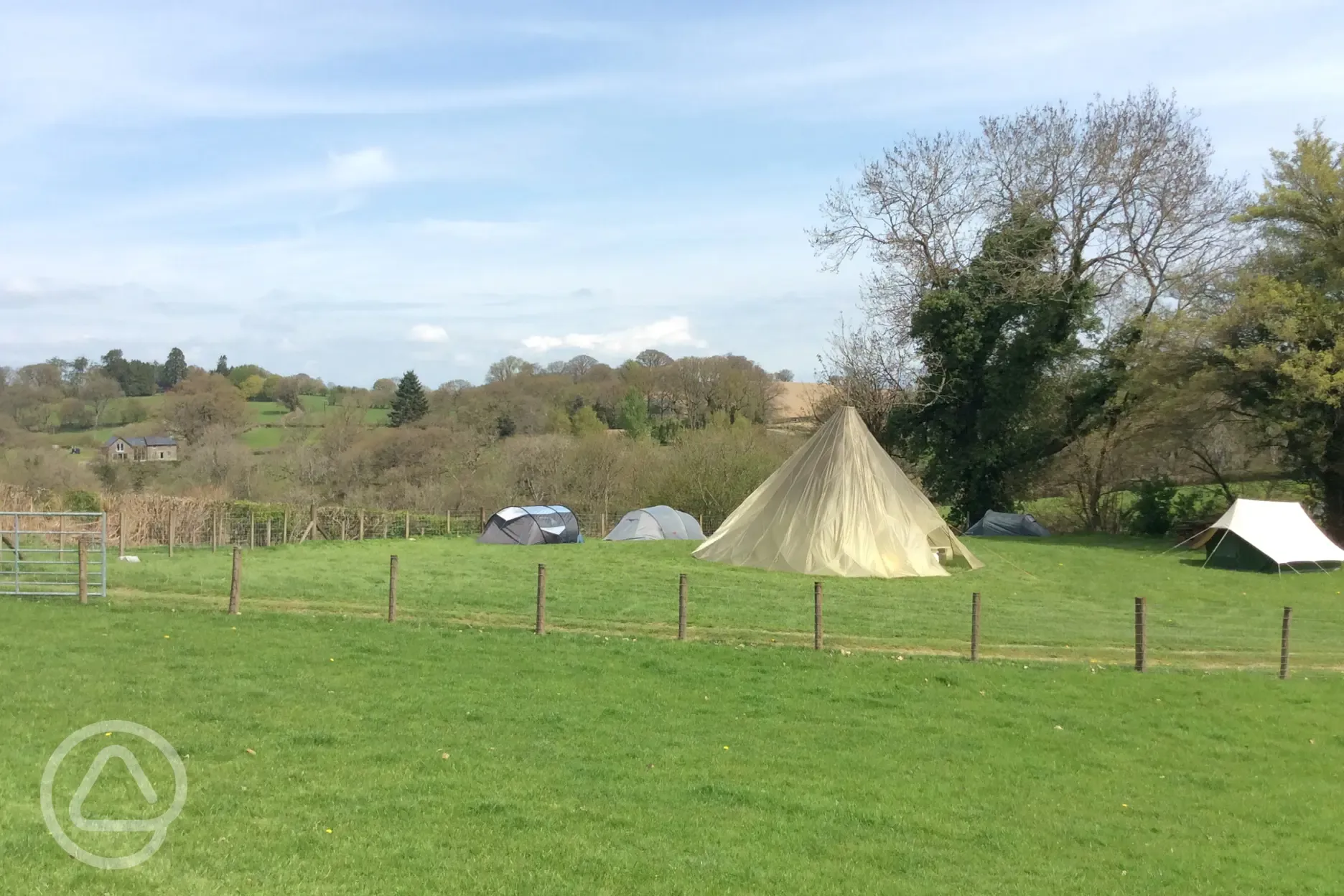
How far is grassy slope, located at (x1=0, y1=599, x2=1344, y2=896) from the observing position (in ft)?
19.1

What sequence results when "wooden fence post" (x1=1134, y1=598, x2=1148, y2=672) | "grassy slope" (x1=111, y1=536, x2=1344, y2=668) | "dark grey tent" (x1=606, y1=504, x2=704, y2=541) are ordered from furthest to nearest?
"dark grey tent" (x1=606, y1=504, x2=704, y2=541)
"grassy slope" (x1=111, y1=536, x2=1344, y2=668)
"wooden fence post" (x1=1134, y1=598, x2=1148, y2=672)

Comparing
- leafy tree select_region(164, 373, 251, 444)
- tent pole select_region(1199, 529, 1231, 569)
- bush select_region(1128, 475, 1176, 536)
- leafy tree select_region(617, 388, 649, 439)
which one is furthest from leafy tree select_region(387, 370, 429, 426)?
tent pole select_region(1199, 529, 1231, 569)

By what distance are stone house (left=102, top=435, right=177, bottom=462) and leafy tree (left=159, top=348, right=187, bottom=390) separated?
76.8 ft

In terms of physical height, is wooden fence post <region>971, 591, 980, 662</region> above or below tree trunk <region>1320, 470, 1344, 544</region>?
below

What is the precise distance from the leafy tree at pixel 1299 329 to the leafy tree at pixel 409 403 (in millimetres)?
48563

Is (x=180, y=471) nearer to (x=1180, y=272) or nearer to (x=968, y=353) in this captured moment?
(x=968, y=353)

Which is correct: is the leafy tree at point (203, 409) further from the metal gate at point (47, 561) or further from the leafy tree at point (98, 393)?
the metal gate at point (47, 561)

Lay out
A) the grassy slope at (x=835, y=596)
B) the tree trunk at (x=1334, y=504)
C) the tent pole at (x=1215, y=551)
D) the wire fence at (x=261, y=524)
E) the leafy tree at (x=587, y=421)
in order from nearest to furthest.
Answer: the grassy slope at (x=835, y=596) < the tent pole at (x=1215, y=551) < the tree trunk at (x=1334, y=504) < the wire fence at (x=261, y=524) < the leafy tree at (x=587, y=421)

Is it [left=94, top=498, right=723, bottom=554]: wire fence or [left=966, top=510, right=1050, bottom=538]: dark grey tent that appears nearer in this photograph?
[left=94, top=498, right=723, bottom=554]: wire fence

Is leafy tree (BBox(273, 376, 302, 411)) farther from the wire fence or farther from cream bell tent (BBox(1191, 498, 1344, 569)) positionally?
cream bell tent (BBox(1191, 498, 1344, 569))

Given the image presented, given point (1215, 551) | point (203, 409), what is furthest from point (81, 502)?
point (1215, 551)

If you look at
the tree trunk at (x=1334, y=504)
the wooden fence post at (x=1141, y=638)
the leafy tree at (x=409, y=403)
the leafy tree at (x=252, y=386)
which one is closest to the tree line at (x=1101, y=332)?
the tree trunk at (x=1334, y=504)

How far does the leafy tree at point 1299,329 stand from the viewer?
1077 inches

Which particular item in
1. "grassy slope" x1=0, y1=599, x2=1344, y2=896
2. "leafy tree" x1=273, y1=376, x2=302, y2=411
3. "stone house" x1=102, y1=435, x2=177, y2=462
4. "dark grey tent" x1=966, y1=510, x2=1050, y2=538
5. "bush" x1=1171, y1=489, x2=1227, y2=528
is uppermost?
"leafy tree" x1=273, y1=376, x2=302, y2=411
